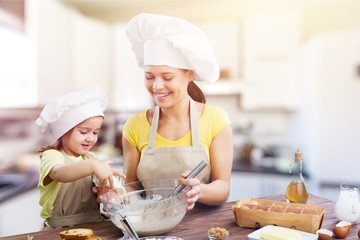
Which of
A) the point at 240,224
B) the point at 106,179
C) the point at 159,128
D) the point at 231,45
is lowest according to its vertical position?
the point at 240,224

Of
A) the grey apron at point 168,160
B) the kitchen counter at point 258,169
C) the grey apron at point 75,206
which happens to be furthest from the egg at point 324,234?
the kitchen counter at point 258,169

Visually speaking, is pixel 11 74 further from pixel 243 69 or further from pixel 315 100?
pixel 315 100

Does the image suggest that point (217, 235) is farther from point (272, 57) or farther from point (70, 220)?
point (272, 57)

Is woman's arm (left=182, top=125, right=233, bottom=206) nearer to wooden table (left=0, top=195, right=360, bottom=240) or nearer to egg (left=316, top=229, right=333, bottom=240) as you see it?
wooden table (left=0, top=195, right=360, bottom=240)

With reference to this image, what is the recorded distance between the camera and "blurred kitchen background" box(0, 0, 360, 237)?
104 inches

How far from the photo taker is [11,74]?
2.56 metres

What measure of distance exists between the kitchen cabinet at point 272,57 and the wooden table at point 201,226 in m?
2.16

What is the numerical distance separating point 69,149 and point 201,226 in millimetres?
475

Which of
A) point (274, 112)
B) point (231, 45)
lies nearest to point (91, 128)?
point (231, 45)

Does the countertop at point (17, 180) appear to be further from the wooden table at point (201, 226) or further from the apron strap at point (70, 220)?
the wooden table at point (201, 226)

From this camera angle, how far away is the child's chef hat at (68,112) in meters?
1.12

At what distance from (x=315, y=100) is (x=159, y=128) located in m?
2.01

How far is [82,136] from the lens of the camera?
113cm

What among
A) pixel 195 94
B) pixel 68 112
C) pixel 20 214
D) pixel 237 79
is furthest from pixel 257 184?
pixel 68 112
